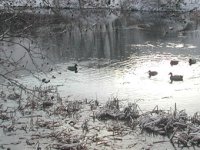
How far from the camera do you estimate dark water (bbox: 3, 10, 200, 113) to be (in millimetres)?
18438

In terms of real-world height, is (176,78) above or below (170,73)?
below

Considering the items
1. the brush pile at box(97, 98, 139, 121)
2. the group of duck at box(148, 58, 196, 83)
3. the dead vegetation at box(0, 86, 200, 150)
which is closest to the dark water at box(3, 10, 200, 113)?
the group of duck at box(148, 58, 196, 83)

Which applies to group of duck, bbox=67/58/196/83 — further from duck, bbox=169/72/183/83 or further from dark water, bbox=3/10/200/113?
dark water, bbox=3/10/200/113

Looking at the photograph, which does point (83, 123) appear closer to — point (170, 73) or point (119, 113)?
point (119, 113)

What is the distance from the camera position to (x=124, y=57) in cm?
2881

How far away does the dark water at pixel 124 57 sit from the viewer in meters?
18.4

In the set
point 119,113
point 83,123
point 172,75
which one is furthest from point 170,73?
point 83,123

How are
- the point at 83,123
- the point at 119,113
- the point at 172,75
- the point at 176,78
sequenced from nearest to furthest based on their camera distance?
the point at 83,123, the point at 119,113, the point at 176,78, the point at 172,75

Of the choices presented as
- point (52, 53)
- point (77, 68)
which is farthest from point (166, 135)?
point (52, 53)

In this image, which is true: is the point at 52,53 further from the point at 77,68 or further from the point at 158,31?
the point at 158,31

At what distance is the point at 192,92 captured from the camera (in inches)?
750

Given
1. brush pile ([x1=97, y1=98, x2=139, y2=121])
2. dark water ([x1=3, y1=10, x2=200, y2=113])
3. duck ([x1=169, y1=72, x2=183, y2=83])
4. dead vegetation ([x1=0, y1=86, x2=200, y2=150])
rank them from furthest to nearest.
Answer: duck ([x1=169, y1=72, x2=183, y2=83])
dark water ([x1=3, y1=10, x2=200, y2=113])
brush pile ([x1=97, y1=98, x2=139, y2=121])
dead vegetation ([x1=0, y1=86, x2=200, y2=150])

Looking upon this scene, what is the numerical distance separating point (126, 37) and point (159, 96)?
1959 cm

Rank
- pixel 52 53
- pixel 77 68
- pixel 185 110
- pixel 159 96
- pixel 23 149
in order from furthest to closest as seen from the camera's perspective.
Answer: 1. pixel 52 53
2. pixel 77 68
3. pixel 159 96
4. pixel 185 110
5. pixel 23 149
